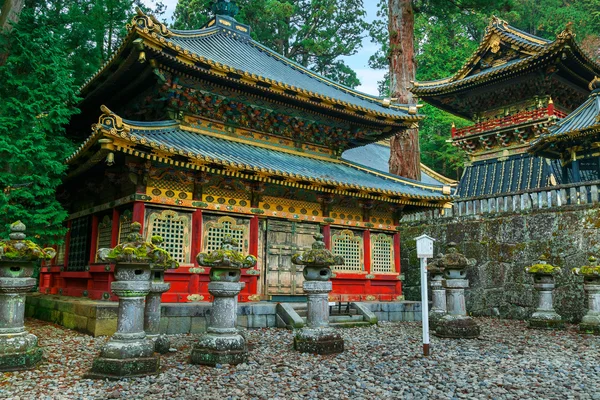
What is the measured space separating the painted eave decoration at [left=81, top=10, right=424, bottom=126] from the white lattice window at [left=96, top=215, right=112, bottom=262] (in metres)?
3.97

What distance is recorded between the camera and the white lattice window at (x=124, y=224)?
10.8 m

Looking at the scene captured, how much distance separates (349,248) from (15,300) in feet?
31.5

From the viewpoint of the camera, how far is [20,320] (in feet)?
21.2

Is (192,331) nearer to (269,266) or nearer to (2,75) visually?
(269,266)

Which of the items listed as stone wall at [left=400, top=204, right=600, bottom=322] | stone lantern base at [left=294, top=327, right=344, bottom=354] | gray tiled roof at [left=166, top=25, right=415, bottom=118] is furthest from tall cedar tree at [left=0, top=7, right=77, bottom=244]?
stone wall at [left=400, top=204, right=600, bottom=322]

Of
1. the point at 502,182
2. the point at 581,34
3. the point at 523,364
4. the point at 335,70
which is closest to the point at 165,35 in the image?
the point at 523,364

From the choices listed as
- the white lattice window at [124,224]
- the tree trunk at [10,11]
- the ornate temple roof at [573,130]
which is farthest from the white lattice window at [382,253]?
the tree trunk at [10,11]

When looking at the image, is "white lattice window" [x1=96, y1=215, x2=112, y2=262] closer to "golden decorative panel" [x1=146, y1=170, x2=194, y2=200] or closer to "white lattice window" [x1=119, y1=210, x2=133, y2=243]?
"white lattice window" [x1=119, y1=210, x2=133, y2=243]

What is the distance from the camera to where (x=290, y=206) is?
13078mm

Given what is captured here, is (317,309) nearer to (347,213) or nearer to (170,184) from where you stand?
(170,184)

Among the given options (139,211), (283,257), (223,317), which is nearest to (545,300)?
(283,257)

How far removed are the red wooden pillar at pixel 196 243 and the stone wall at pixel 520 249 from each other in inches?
380

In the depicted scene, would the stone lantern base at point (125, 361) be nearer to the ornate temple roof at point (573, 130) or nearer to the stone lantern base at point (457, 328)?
the stone lantern base at point (457, 328)

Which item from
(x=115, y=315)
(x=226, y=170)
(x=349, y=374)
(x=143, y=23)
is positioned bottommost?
(x=349, y=374)
